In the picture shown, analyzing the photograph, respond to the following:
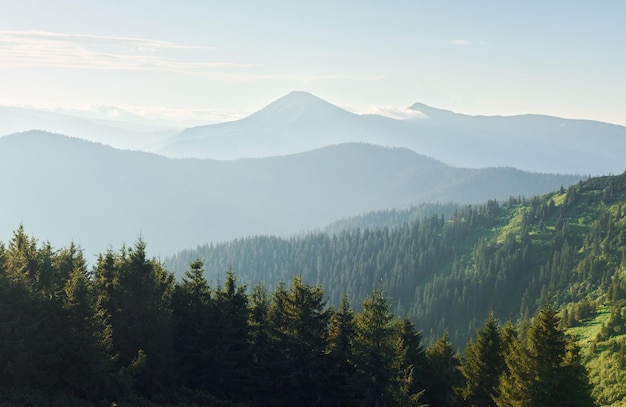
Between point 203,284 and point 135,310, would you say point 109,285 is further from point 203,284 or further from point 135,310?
point 203,284

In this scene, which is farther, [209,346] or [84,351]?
[209,346]

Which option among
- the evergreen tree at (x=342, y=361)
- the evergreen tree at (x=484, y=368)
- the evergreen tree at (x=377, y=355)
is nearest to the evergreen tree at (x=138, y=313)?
the evergreen tree at (x=342, y=361)

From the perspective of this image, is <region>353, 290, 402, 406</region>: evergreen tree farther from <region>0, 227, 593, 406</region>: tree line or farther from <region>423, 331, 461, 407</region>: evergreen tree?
<region>423, 331, 461, 407</region>: evergreen tree

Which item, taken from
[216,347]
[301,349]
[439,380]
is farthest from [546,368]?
[216,347]

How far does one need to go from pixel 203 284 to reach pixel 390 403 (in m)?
18.4

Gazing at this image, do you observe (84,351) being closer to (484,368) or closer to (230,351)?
(230,351)

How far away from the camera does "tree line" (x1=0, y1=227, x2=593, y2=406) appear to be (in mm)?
33500

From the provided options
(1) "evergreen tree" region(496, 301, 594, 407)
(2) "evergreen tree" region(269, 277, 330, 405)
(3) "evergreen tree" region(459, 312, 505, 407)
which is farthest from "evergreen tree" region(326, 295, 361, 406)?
(1) "evergreen tree" region(496, 301, 594, 407)

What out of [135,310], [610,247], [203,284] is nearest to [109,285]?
[135,310]

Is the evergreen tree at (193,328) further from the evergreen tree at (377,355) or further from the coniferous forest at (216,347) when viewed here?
the evergreen tree at (377,355)

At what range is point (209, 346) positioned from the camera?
44625mm

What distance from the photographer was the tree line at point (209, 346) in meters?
33.5

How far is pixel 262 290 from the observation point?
2012 inches

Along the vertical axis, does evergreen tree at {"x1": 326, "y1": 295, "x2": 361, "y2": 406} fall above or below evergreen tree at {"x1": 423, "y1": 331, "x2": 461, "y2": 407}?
above
